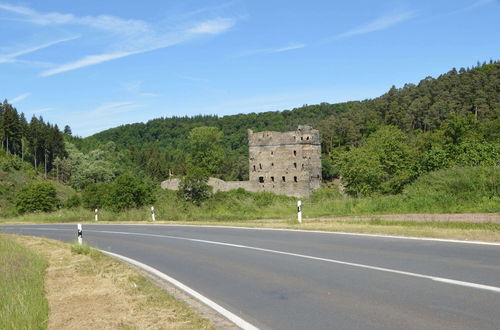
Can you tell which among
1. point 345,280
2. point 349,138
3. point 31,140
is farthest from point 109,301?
point 31,140

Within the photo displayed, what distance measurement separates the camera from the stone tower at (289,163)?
7794 centimetres

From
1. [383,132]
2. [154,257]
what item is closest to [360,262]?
[154,257]

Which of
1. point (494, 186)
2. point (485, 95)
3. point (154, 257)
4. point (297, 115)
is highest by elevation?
point (297, 115)

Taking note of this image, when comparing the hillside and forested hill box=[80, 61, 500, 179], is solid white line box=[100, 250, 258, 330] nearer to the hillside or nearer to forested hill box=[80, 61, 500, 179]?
forested hill box=[80, 61, 500, 179]

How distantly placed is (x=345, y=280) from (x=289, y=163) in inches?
2779

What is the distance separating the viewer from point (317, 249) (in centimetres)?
1251

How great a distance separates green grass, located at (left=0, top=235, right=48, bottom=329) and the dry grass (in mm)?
168

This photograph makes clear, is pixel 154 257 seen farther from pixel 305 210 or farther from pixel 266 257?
pixel 305 210

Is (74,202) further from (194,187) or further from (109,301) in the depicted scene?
(109,301)

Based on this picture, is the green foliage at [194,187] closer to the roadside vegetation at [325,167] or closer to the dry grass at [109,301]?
the roadside vegetation at [325,167]

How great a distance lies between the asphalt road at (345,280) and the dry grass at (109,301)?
29.3 inches

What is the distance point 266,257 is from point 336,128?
109569mm

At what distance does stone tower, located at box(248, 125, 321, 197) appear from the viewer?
7794 centimetres

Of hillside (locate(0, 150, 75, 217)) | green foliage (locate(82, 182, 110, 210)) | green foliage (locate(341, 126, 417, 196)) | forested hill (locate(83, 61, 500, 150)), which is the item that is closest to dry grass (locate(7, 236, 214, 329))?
green foliage (locate(341, 126, 417, 196))
